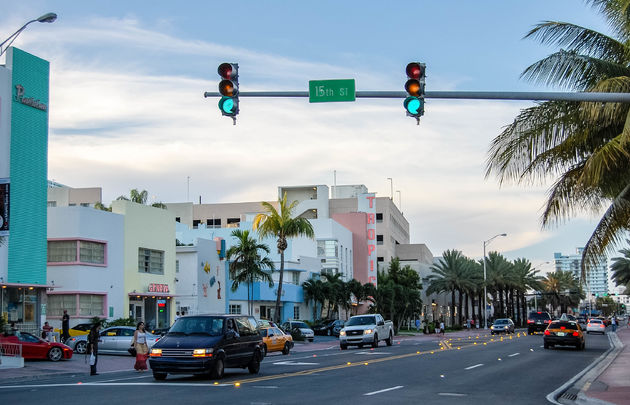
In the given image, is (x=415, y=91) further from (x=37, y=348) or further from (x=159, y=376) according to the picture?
(x=37, y=348)

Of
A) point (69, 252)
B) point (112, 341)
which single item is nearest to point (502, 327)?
point (69, 252)

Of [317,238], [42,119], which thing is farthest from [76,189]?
[42,119]

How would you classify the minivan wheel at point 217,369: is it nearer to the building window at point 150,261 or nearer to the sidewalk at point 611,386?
the sidewalk at point 611,386

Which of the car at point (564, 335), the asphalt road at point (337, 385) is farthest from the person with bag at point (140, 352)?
the car at point (564, 335)

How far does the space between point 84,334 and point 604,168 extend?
1044 inches

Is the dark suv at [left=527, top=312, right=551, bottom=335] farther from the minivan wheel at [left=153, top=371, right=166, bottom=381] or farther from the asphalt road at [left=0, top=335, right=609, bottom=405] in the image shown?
the minivan wheel at [left=153, top=371, right=166, bottom=381]

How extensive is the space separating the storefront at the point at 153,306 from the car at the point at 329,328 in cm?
1830

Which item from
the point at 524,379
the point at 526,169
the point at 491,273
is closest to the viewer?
the point at 526,169

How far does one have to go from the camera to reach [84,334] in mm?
36969

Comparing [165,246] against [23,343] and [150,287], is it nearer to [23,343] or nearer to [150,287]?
[150,287]

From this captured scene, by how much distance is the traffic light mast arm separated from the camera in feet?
43.4

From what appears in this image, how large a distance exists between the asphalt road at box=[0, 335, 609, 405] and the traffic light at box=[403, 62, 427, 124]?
5.67 m

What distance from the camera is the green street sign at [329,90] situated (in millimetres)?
14438

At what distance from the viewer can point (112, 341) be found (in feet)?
114
